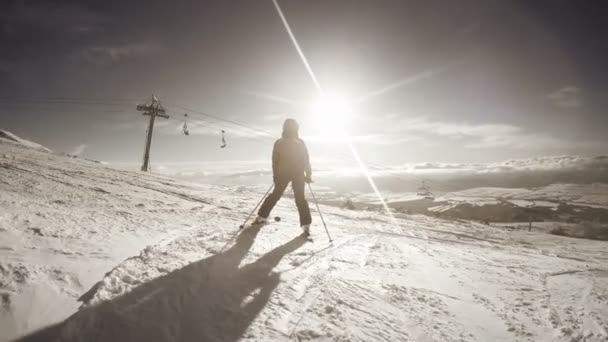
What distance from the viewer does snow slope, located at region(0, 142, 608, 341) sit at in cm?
189

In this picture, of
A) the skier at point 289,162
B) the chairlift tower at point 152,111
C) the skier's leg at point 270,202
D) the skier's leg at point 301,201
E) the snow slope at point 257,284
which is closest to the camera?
the snow slope at point 257,284

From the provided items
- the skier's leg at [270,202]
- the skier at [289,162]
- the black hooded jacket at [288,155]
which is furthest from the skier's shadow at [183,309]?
the black hooded jacket at [288,155]

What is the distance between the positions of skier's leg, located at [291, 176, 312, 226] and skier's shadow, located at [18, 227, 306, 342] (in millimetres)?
2032

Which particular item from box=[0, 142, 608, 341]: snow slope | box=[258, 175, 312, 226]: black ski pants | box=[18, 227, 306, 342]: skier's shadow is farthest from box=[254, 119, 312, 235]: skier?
box=[18, 227, 306, 342]: skier's shadow

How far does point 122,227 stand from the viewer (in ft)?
12.9

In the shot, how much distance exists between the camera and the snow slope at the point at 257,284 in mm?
1895

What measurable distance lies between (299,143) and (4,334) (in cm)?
450

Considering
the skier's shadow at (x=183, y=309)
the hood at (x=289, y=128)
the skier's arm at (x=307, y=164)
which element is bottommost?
the skier's shadow at (x=183, y=309)

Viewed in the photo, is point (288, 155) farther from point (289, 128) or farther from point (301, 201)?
point (301, 201)

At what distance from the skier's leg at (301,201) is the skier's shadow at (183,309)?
2.03 meters

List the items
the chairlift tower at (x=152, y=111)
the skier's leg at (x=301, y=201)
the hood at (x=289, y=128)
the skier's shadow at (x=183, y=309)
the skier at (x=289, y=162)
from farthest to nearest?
1. the chairlift tower at (x=152, y=111)
2. the hood at (x=289, y=128)
3. the skier at (x=289, y=162)
4. the skier's leg at (x=301, y=201)
5. the skier's shadow at (x=183, y=309)

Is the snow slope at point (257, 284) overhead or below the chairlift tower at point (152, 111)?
below

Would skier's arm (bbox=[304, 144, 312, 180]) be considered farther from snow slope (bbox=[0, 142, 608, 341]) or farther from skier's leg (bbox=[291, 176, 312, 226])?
snow slope (bbox=[0, 142, 608, 341])

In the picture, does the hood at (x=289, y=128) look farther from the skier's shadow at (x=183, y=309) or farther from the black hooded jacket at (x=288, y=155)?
the skier's shadow at (x=183, y=309)
